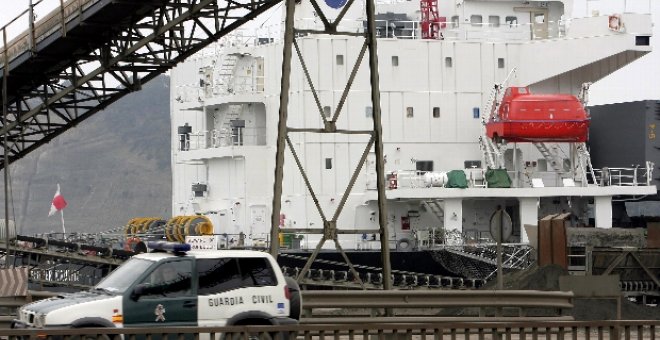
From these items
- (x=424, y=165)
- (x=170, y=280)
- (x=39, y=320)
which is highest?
(x=424, y=165)

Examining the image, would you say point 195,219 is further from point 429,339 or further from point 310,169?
point 429,339

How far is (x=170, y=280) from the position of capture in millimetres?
18094

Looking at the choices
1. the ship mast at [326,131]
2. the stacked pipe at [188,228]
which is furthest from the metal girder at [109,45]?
the stacked pipe at [188,228]

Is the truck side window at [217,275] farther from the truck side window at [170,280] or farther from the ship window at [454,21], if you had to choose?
the ship window at [454,21]

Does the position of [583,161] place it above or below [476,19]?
below

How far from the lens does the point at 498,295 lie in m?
22.7

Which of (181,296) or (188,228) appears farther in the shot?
(188,228)

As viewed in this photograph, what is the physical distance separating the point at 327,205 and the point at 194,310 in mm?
29237

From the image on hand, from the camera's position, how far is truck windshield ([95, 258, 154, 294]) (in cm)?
1798

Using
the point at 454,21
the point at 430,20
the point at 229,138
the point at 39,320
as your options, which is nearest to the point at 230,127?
the point at 229,138

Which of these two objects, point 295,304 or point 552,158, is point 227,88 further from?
point 295,304

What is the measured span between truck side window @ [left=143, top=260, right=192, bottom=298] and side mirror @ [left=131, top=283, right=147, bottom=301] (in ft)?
0.16

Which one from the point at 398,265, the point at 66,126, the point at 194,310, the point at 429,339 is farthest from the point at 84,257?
the point at 194,310

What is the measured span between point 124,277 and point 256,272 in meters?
1.69
